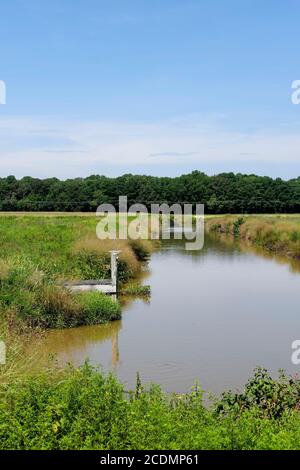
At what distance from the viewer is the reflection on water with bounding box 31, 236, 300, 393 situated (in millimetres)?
11109

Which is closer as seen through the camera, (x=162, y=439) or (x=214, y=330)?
(x=162, y=439)

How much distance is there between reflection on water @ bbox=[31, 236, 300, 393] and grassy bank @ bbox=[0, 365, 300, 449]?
9.76 feet

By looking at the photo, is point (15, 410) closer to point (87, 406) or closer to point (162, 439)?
point (87, 406)

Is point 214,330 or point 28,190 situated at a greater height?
point 28,190

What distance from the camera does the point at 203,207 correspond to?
85375 millimetres

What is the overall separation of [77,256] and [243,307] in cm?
555

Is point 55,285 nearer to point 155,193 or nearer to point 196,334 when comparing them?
point 196,334

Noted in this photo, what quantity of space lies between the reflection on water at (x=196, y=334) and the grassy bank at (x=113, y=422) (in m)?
2.98

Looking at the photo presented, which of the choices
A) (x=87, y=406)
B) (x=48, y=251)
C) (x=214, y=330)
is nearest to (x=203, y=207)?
(x=48, y=251)

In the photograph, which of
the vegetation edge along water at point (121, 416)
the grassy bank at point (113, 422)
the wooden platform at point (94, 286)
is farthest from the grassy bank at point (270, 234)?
the grassy bank at point (113, 422)

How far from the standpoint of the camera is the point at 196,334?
13898 mm

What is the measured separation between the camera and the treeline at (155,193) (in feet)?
262

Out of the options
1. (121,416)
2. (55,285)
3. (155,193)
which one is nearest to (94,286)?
(55,285)
